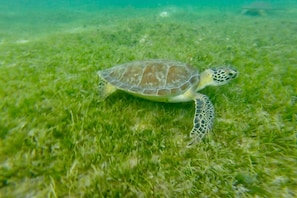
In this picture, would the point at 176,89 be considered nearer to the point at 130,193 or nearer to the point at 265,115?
the point at 265,115

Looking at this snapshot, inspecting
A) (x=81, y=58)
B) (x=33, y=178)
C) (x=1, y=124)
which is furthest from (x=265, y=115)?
(x=81, y=58)

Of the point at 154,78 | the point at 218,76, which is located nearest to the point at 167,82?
the point at 154,78

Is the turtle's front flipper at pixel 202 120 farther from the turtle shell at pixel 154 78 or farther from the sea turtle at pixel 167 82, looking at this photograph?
the turtle shell at pixel 154 78

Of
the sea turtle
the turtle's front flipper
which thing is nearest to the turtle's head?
the sea turtle

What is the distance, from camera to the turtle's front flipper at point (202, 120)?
9.81 feet

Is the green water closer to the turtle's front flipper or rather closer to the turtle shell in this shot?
the turtle's front flipper

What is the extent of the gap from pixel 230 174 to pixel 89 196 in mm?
1837

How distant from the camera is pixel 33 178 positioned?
236cm

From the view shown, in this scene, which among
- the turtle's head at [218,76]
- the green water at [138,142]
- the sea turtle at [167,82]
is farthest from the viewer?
the turtle's head at [218,76]

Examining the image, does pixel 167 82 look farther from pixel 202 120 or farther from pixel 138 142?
pixel 138 142

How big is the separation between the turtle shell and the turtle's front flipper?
42 centimetres

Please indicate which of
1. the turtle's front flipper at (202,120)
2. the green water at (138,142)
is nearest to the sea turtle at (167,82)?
the turtle's front flipper at (202,120)

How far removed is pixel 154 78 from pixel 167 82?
10.9 inches

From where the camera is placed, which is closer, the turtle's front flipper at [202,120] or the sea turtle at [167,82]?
the turtle's front flipper at [202,120]
